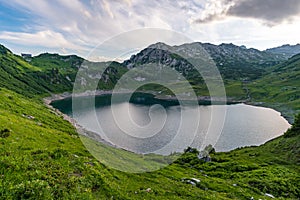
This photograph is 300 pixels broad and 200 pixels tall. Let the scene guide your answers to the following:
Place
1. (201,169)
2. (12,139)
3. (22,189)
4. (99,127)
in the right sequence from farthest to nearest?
(99,127)
(201,169)
(12,139)
(22,189)

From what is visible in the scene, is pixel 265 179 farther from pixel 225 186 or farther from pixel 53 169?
pixel 53 169

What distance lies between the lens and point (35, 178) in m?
13.6

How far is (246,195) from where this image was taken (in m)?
26.6

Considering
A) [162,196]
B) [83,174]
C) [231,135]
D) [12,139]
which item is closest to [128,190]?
[162,196]

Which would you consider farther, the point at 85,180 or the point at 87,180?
the point at 87,180

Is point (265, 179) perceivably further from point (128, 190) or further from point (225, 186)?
point (128, 190)

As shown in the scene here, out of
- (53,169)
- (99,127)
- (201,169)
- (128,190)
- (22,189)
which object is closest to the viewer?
(22,189)

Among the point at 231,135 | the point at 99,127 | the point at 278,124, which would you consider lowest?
the point at 99,127

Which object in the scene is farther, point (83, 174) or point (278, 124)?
point (278, 124)

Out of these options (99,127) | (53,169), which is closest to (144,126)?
(99,127)

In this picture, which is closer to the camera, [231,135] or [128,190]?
[128,190]

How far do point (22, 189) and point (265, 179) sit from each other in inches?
1319

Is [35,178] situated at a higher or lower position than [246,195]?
higher

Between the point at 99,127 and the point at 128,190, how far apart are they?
354 feet
